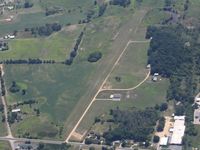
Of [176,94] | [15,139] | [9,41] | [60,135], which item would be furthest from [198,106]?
[9,41]

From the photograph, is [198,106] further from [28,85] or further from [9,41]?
[9,41]

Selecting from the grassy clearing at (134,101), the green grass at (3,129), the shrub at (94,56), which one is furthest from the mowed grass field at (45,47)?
the green grass at (3,129)

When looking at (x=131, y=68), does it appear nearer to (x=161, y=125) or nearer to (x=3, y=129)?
(x=161, y=125)

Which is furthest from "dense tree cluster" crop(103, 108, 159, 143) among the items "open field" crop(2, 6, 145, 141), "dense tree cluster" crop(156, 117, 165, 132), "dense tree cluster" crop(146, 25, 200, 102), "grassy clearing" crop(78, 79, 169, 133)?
"open field" crop(2, 6, 145, 141)

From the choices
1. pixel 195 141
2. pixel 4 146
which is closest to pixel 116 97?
pixel 195 141

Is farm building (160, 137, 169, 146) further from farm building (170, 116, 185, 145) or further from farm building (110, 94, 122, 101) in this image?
farm building (110, 94, 122, 101)
